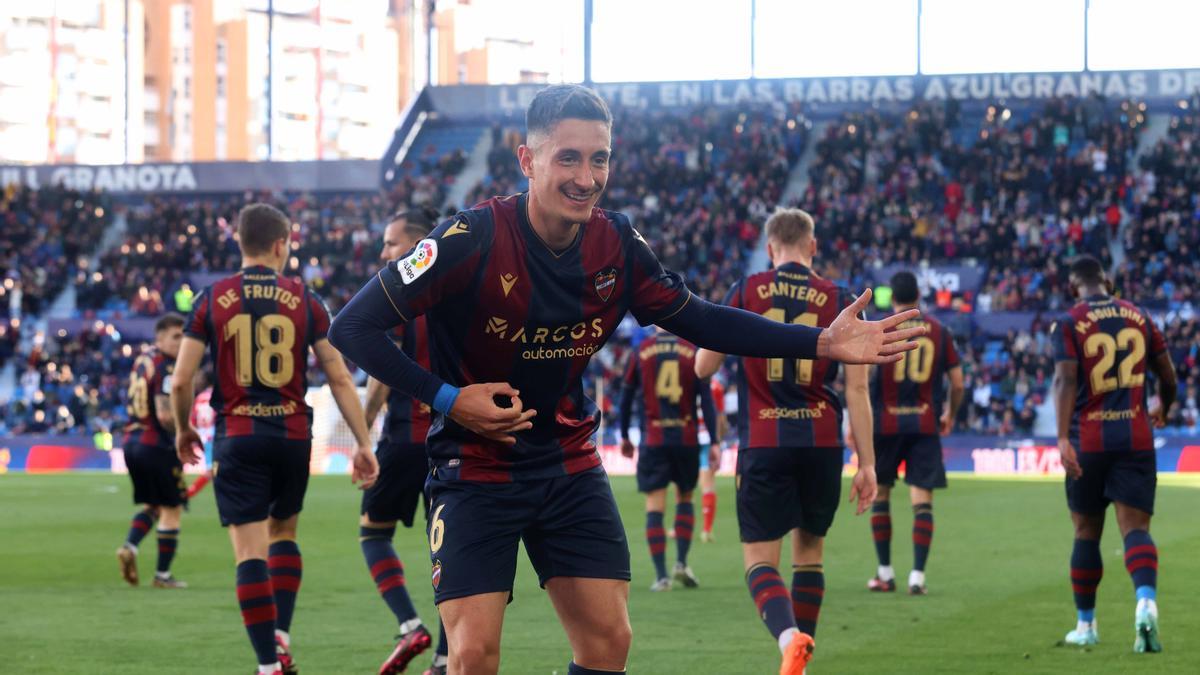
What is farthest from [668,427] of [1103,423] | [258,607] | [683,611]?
[258,607]

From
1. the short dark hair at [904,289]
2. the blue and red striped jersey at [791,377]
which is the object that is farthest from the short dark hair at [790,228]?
the short dark hair at [904,289]

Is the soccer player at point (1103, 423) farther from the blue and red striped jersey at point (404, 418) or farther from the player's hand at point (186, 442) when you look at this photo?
the player's hand at point (186, 442)

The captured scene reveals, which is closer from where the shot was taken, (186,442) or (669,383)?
(186,442)

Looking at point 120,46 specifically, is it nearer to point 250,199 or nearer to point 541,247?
point 250,199

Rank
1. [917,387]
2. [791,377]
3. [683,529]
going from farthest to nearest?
[683,529]
[917,387]
[791,377]

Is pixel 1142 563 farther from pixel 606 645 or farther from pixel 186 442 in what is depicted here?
pixel 186 442

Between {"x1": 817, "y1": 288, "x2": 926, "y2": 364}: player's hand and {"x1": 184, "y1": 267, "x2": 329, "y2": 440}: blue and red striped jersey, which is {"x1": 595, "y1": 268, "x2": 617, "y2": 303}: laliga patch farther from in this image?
{"x1": 184, "y1": 267, "x2": 329, "y2": 440}: blue and red striped jersey

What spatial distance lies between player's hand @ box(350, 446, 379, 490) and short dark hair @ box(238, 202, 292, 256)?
3.69 feet

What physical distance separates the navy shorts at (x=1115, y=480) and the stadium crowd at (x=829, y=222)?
2266 cm

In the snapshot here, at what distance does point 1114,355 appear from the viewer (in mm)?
8742

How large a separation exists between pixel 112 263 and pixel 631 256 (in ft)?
134

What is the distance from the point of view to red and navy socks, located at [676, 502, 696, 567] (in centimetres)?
1250

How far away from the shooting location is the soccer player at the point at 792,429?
7742 mm

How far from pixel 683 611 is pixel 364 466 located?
389 centimetres
